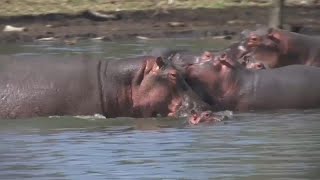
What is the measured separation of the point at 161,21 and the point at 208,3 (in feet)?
4.24

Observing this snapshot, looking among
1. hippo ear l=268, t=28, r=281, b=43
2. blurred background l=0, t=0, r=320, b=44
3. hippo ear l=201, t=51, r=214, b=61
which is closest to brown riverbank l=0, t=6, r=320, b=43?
blurred background l=0, t=0, r=320, b=44

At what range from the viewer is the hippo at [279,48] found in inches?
343

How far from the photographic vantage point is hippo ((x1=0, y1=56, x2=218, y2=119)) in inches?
313

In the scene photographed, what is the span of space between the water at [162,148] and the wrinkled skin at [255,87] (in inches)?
5.0

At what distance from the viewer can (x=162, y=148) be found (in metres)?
6.68

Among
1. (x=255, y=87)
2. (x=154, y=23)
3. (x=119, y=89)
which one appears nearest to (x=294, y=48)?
(x=255, y=87)

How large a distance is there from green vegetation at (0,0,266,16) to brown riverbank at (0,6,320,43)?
0.97ft

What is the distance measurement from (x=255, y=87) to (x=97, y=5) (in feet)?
31.1

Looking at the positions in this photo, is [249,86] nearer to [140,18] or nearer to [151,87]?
[151,87]

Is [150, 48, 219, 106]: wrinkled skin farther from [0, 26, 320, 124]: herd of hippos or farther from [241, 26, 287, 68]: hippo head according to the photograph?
[241, 26, 287, 68]: hippo head

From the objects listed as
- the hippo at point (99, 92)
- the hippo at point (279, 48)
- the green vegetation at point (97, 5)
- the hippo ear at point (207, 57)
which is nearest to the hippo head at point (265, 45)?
the hippo at point (279, 48)

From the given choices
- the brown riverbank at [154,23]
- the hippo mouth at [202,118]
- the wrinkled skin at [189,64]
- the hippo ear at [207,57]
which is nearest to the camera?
the hippo mouth at [202,118]

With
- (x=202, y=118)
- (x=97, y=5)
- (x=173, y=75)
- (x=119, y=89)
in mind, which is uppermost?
(x=173, y=75)

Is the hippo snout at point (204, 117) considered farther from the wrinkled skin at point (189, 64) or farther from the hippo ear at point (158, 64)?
the hippo ear at point (158, 64)
